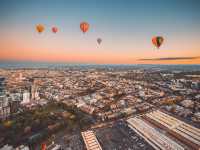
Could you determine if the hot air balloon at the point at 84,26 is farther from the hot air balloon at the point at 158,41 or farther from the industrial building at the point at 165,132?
the industrial building at the point at 165,132

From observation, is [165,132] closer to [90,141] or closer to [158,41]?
[90,141]

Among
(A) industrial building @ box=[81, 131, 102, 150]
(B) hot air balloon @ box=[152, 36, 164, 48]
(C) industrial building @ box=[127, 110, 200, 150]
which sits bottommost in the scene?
(A) industrial building @ box=[81, 131, 102, 150]

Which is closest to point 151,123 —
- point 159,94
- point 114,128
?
point 114,128

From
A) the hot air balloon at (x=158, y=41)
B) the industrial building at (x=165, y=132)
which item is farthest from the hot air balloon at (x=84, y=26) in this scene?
the industrial building at (x=165, y=132)

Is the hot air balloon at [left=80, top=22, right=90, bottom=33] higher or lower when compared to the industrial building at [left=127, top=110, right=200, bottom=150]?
higher

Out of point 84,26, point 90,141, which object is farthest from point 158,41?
point 90,141

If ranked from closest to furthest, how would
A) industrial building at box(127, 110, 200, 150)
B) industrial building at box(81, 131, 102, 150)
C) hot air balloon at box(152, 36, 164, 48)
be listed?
industrial building at box(81, 131, 102, 150) < industrial building at box(127, 110, 200, 150) < hot air balloon at box(152, 36, 164, 48)

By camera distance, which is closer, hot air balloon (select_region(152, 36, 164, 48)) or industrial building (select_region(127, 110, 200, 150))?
industrial building (select_region(127, 110, 200, 150))

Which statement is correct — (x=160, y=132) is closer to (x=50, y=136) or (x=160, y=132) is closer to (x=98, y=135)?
(x=98, y=135)

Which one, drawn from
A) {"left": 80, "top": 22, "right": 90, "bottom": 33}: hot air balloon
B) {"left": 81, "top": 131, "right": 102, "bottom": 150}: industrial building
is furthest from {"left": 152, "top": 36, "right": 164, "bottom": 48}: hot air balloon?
{"left": 81, "top": 131, "right": 102, "bottom": 150}: industrial building

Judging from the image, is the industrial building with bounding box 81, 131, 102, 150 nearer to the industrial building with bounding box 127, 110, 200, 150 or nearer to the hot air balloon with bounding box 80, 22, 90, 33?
the industrial building with bounding box 127, 110, 200, 150

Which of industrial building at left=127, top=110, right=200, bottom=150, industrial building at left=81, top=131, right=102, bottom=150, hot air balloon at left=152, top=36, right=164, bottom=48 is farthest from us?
hot air balloon at left=152, top=36, right=164, bottom=48
